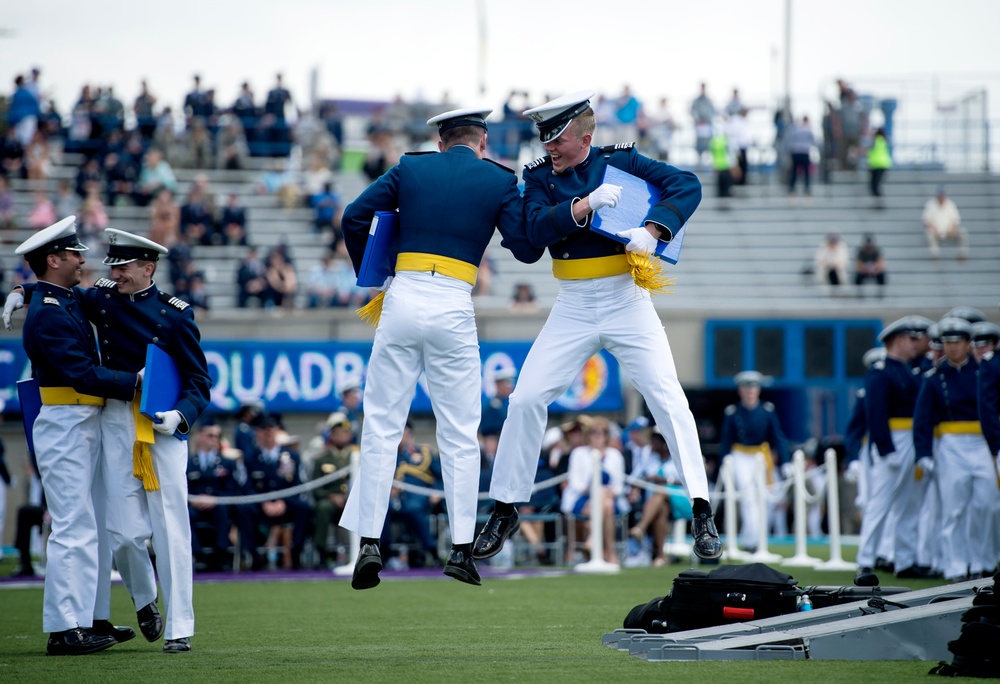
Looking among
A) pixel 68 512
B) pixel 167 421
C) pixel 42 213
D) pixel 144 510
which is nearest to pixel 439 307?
pixel 167 421

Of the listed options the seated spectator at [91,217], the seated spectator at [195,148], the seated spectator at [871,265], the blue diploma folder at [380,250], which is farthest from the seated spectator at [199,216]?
the blue diploma folder at [380,250]

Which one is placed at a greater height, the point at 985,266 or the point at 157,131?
the point at 157,131

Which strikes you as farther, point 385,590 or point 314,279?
point 314,279

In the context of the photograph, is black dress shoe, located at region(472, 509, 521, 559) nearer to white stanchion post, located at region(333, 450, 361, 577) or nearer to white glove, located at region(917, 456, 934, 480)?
white glove, located at region(917, 456, 934, 480)

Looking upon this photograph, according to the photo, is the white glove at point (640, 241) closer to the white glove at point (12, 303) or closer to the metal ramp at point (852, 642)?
the metal ramp at point (852, 642)

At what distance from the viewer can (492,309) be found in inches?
829

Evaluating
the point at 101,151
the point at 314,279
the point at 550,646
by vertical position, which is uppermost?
the point at 101,151

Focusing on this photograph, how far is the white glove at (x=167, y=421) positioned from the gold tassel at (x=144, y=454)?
0.06 m

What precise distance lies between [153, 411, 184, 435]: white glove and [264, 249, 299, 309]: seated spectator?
14.2 m

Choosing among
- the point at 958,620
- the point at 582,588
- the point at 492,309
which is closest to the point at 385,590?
the point at 582,588

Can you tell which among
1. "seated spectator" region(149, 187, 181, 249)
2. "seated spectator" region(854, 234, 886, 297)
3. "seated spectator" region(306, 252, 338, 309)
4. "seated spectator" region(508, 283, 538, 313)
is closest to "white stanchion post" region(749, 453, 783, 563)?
"seated spectator" region(508, 283, 538, 313)

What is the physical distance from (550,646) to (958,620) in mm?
2098

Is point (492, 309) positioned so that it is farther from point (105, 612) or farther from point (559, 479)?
point (105, 612)

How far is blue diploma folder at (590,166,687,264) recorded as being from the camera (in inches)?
289
